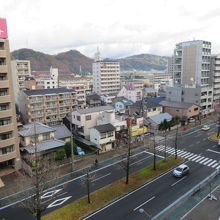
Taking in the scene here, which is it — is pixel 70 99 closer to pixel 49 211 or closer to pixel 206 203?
pixel 49 211

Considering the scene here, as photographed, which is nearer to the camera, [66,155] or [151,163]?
[151,163]

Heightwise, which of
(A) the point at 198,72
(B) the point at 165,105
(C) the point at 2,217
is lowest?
(C) the point at 2,217

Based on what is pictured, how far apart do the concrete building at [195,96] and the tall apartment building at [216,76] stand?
30.3 feet

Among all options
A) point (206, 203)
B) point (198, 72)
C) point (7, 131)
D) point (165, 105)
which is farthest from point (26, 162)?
point (198, 72)

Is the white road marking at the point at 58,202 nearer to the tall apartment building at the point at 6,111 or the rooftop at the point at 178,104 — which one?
the tall apartment building at the point at 6,111

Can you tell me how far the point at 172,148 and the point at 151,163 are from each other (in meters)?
10.2

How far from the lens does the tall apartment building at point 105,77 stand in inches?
4469

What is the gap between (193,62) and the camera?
74125 mm

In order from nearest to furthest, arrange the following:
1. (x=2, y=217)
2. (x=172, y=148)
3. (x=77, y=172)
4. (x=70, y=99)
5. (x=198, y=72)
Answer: (x=2, y=217) < (x=77, y=172) < (x=172, y=148) < (x=70, y=99) < (x=198, y=72)

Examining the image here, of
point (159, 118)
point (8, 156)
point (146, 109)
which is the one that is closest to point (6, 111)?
point (8, 156)

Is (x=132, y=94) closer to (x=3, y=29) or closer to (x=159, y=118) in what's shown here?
(x=159, y=118)

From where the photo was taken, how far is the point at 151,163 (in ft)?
114

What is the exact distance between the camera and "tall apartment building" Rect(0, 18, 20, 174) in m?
32.3

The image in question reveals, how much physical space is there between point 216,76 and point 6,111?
257 ft
